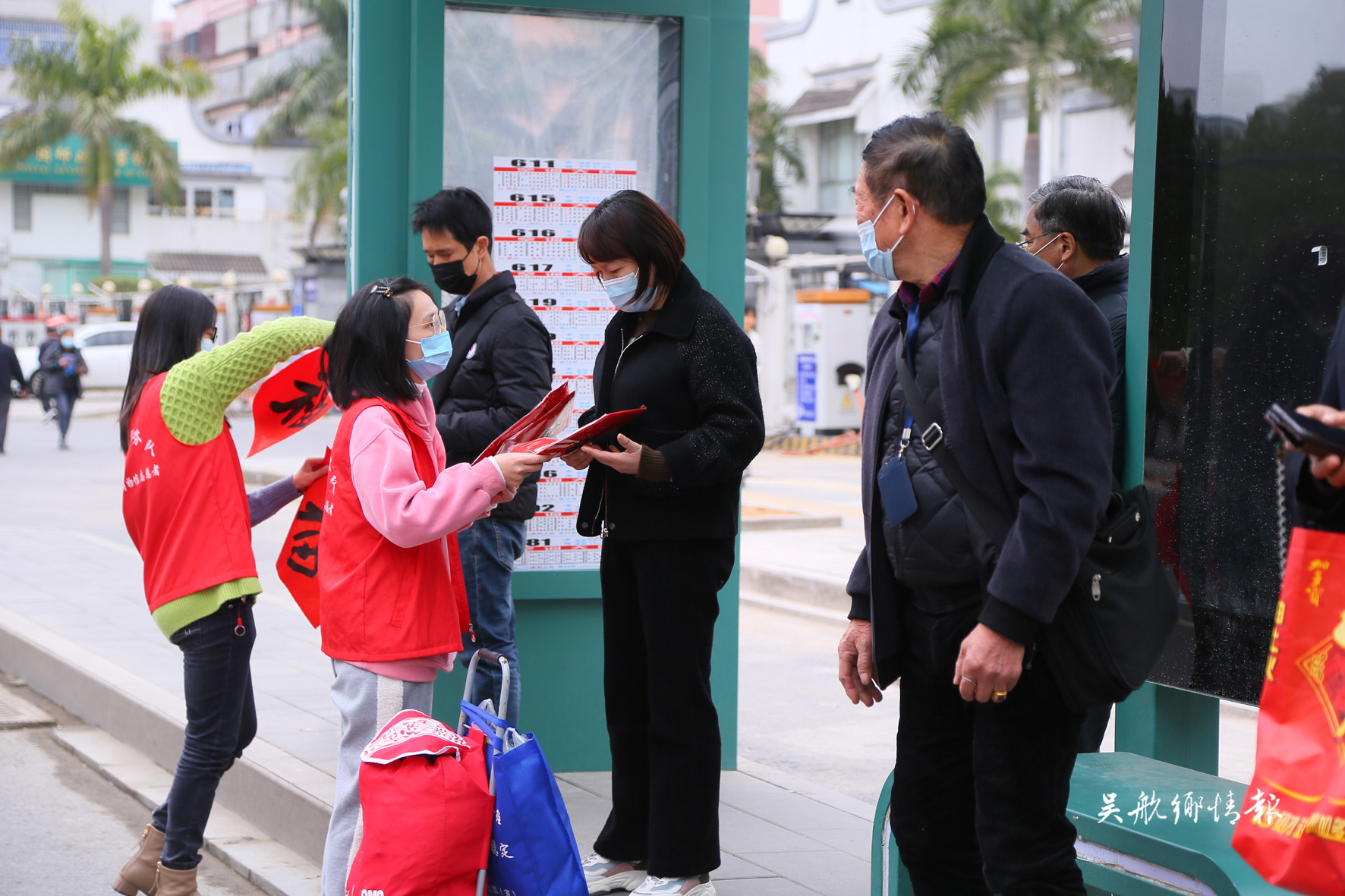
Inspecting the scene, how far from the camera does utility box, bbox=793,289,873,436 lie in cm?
2559

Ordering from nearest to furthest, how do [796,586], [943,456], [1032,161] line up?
[943,456] < [796,586] < [1032,161]

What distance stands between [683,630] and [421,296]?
109cm

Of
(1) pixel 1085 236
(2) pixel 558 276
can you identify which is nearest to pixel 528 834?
(1) pixel 1085 236

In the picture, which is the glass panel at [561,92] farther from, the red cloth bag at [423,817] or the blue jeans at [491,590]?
the red cloth bag at [423,817]

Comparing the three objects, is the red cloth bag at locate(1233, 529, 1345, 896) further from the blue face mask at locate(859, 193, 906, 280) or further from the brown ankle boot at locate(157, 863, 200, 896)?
the brown ankle boot at locate(157, 863, 200, 896)

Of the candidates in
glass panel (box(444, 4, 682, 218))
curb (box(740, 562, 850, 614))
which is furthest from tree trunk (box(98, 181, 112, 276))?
glass panel (box(444, 4, 682, 218))

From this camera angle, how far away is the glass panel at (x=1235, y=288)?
2943 millimetres

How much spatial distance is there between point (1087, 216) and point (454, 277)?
79.3 inches

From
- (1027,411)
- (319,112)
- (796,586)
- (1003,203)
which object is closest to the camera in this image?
(1027,411)

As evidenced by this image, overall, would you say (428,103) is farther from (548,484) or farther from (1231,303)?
(1231,303)

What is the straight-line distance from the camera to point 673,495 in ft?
12.5

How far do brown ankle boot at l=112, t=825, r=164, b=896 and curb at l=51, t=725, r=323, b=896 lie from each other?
439 mm

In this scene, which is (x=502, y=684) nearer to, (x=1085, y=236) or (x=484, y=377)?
(x=484, y=377)

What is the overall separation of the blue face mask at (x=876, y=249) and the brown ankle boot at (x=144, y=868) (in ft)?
9.00
